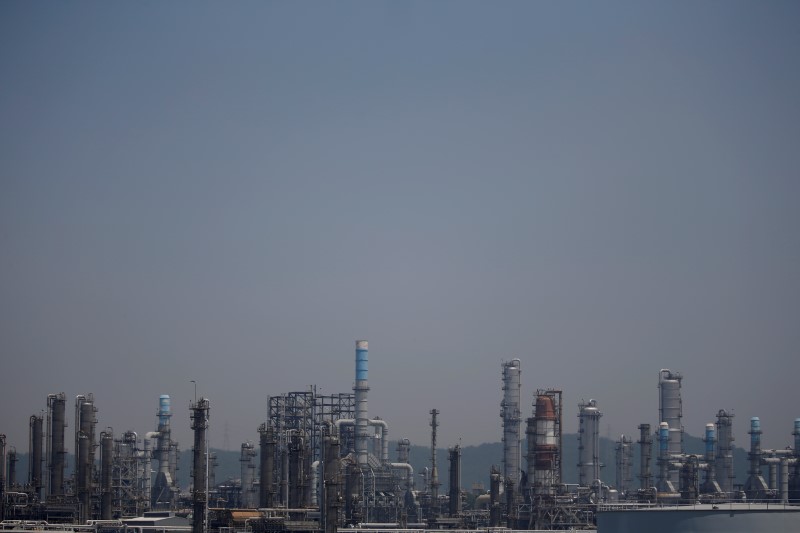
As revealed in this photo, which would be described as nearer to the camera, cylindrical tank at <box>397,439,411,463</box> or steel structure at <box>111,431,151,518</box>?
steel structure at <box>111,431,151,518</box>

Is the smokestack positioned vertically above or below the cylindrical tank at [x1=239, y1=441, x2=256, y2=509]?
above

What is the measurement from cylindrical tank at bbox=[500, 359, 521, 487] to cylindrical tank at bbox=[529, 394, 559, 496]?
873 centimetres

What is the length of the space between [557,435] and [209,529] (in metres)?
35.0

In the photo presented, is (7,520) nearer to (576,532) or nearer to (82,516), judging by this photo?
(82,516)

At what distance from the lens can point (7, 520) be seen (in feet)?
257

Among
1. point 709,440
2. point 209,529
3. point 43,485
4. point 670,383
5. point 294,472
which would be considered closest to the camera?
point 209,529

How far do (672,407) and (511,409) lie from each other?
53.0ft

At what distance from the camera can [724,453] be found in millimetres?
110375

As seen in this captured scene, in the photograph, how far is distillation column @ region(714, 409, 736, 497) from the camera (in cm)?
10975

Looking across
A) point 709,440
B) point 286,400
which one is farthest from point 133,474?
point 709,440

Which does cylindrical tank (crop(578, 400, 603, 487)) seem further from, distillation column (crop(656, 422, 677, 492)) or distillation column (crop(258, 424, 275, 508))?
distillation column (crop(258, 424, 275, 508))

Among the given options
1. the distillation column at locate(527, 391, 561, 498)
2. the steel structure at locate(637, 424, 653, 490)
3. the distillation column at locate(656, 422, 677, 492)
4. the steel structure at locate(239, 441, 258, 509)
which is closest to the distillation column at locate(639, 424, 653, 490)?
the steel structure at locate(637, 424, 653, 490)

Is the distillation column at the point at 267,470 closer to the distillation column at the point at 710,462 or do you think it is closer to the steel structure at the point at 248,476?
the steel structure at the point at 248,476

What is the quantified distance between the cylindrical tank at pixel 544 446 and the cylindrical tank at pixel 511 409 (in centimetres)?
873
